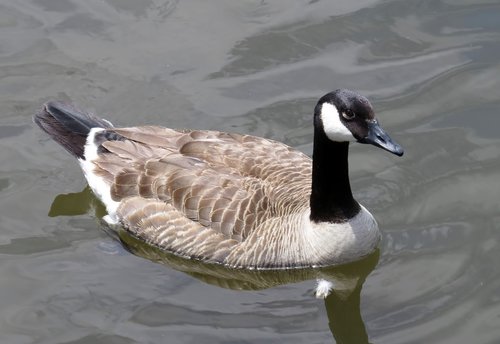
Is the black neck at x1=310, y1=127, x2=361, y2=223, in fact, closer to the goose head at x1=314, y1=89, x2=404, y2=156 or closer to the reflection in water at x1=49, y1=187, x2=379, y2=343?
the goose head at x1=314, y1=89, x2=404, y2=156

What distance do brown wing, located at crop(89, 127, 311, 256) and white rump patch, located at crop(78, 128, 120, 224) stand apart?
8 cm

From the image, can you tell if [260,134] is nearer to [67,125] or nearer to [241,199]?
[241,199]

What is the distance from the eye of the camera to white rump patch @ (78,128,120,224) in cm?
1104

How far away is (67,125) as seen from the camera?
451 inches

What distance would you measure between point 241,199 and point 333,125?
1.25 metres

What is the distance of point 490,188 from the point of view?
11.2m

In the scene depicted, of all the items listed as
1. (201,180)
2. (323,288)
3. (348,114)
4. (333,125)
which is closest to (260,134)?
(201,180)

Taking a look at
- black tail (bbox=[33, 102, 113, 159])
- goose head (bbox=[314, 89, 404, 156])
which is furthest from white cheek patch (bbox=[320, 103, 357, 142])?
black tail (bbox=[33, 102, 113, 159])

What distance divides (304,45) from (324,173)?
3701 millimetres

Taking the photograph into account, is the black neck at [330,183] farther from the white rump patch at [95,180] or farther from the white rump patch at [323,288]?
the white rump patch at [95,180]

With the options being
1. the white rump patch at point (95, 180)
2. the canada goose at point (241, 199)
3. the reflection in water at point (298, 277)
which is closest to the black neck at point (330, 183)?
the canada goose at point (241, 199)

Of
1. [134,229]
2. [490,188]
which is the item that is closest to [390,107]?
[490,188]

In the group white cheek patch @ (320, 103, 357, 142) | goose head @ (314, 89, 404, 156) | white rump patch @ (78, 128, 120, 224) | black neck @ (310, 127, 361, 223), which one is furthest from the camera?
white rump patch @ (78, 128, 120, 224)

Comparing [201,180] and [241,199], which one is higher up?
[201,180]
